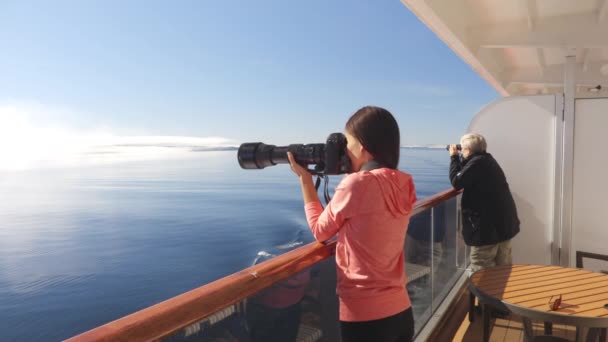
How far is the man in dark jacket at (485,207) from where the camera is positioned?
7.02ft

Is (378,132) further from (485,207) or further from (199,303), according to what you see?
(485,207)

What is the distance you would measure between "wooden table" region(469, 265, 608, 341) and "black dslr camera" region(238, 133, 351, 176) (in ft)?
3.06

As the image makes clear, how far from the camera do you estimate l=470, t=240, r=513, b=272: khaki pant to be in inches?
86.6

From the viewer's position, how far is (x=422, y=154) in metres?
87.6

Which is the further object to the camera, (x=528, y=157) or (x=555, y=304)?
(x=528, y=157)

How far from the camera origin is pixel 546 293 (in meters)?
1.49

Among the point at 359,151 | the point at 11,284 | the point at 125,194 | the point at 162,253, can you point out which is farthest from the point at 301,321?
the point at 125,194

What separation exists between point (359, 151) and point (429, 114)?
8276 cm

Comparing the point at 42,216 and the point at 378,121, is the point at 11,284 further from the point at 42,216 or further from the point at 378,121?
the point at 378,121

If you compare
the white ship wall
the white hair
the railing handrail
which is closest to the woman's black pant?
the railing handrail

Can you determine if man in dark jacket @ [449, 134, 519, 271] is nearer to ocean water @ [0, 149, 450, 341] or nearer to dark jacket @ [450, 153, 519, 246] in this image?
dark jacket @ [450, 153, 519, 246]

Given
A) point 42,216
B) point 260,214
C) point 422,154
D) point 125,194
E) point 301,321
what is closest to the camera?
point 301,321

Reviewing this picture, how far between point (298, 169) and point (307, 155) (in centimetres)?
4

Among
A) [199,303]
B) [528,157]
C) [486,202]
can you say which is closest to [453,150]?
[486,202]
